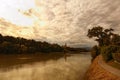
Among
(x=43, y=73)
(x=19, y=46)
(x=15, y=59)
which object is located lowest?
(x=43, y=73)

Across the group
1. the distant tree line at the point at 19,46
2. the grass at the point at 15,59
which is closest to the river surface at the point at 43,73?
the grass at the point at 15,59

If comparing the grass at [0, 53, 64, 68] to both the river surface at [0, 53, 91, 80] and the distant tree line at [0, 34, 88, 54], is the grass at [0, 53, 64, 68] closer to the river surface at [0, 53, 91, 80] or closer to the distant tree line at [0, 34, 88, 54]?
the distant tree line at [0, 34, 88, 54]

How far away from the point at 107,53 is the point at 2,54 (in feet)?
201

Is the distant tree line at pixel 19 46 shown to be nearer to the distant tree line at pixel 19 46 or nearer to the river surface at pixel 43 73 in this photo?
the distant tree line at pixel 19 46

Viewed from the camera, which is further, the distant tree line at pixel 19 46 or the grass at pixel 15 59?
the distant tree line at pixel 19 46

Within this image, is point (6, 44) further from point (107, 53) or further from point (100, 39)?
point (107, 53)

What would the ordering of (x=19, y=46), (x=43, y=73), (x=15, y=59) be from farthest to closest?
(x=19, y=46)
(x=15, y=59)
(x=43, y=73)

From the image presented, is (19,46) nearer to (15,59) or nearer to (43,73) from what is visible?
(15,59)

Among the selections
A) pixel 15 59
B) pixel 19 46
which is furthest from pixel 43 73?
pixel 19 46

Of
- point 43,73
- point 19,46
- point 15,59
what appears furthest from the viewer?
point 19,46

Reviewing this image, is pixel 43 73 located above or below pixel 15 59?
below

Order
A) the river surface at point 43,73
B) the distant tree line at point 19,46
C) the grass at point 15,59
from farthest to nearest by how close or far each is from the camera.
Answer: the distant tree line at point 19,46, the grass at point 15,59, the river surface at point 43,73

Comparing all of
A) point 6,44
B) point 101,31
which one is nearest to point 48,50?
point 6,44

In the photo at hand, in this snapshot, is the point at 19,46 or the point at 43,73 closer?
the point at 43,73
